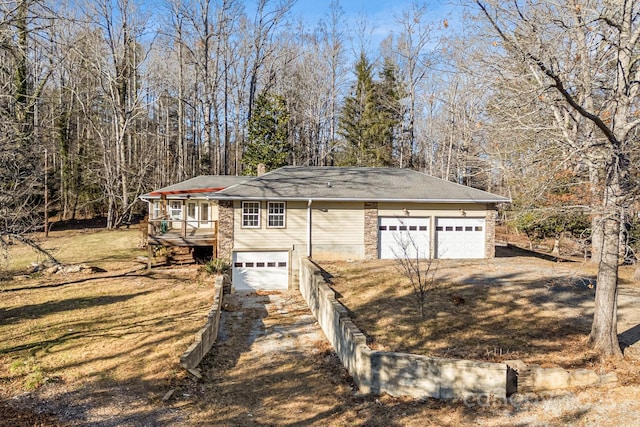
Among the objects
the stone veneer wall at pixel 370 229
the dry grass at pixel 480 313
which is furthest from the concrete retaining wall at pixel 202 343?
the stone veneer wall at pixel 370 229

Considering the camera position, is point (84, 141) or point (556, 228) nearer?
point (556, 228)

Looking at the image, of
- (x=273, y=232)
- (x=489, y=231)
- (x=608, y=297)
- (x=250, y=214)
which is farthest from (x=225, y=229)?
(x=608, y=297)

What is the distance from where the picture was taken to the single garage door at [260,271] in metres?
17.3

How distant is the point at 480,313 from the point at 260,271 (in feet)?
30.9

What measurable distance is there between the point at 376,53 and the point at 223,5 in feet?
46.2

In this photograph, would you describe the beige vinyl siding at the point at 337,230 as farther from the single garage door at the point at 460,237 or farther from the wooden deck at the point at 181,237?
the wooden deck at the point at 181,237

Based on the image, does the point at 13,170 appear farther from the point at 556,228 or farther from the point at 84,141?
the point at 84,141

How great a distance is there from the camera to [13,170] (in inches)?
370

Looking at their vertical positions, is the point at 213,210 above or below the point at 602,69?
below

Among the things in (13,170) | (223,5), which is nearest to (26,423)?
(13,170)

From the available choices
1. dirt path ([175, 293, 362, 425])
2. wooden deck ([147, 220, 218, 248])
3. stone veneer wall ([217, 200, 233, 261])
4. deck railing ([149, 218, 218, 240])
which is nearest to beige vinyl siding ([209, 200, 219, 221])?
deck railing ([149, 218, 218, 240])

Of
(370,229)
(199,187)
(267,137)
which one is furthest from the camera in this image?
(267,137)

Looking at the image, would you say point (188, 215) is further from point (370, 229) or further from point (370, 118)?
point (370, 118)

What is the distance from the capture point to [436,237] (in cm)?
1822
